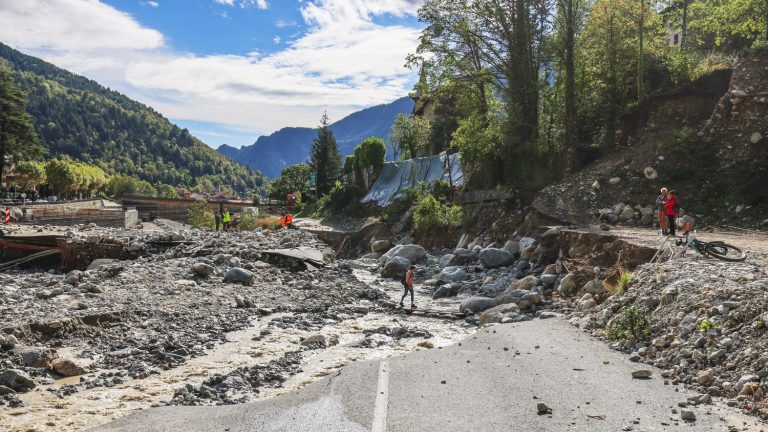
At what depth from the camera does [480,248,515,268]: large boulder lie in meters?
23.6

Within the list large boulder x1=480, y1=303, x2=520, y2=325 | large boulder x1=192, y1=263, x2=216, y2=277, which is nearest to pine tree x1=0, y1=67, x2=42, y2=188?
large boulder x1=192, y1=263, x2=216, y2=277

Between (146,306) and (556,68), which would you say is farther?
(556,68)

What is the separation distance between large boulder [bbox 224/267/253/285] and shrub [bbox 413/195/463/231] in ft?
53.8

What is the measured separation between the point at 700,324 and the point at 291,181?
265ft

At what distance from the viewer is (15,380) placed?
8398 mm

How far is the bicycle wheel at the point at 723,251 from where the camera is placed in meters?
12.6

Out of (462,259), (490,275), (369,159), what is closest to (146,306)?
(490,275)

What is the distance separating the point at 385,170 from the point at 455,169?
1267cm

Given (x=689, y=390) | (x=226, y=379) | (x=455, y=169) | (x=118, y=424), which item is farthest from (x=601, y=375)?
(x=455, y=169)

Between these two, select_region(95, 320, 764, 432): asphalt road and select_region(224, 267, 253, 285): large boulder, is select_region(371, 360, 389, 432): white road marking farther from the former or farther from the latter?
select_region(224, 267, 253, 285): large boulder

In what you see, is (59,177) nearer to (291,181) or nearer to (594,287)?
(291,181)

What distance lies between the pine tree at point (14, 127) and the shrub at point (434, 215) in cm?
4167

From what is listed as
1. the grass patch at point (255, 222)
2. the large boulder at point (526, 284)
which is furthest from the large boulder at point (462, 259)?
the grass patch at point (255, 222)

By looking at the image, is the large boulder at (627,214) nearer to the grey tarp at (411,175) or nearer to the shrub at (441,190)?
the grey tarp at (411,175)
